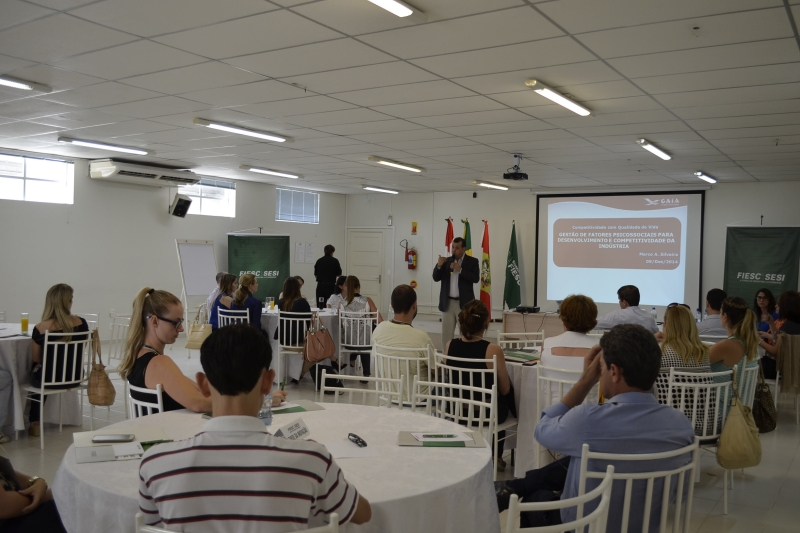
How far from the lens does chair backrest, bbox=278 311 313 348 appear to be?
23.2ft

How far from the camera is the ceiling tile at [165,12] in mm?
3527

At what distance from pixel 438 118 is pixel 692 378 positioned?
3.46m

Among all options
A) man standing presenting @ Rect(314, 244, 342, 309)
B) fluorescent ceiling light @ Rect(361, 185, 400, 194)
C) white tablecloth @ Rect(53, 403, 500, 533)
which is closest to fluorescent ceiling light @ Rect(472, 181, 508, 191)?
fluorescent ceiling light @ Rect(361, 185, 400, 194)

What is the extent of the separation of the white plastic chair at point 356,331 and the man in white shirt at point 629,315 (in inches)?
99.2

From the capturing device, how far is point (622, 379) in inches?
89.1

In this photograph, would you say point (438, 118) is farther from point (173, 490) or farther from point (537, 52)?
point (173, 490)

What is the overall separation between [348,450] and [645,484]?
1.01 metres

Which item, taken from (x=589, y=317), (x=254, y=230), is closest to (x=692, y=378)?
(x=589, y=317)

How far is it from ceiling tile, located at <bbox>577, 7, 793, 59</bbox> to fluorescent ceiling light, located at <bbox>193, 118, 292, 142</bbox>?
4.12 m

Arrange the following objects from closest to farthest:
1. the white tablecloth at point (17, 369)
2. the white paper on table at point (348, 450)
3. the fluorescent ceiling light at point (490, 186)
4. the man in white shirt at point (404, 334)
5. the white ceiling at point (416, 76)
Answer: the white paper on table at point (348, 450)
the white ceiling at point (416, 76)
the man in white shirt at point (404, 334)
the white tablecloth at point (17, 369)
the fluorescent ceiling light at point (490, 186)

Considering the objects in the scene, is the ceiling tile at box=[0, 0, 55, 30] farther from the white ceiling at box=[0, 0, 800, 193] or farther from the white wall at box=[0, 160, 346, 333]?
the white wall at box=[0, 160, 346, 333]

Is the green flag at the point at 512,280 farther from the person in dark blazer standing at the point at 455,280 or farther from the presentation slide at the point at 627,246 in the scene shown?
the person in dark blazer standing at the point at 455,280

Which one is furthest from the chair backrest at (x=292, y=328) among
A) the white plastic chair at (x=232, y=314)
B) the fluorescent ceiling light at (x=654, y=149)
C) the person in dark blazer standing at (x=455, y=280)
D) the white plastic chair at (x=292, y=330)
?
the fluorescent ceiling light at (x=654, y=149)

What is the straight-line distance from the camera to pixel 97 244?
1003cm
